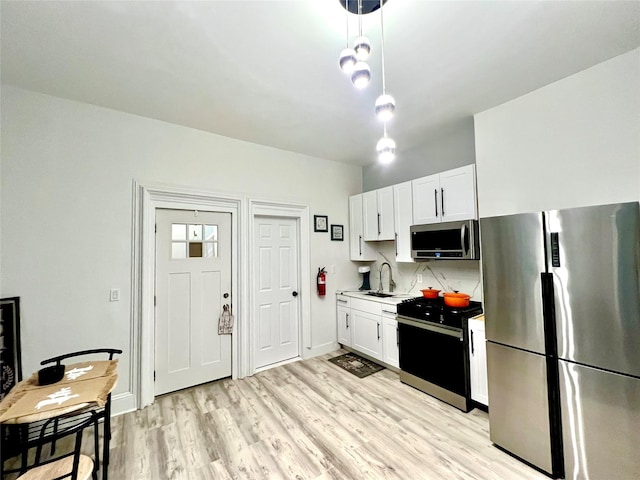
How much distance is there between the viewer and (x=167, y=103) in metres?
2.59

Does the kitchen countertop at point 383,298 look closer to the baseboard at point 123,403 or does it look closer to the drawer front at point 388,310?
the drawer front at point 388,310

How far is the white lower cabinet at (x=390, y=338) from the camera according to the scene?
3303mm

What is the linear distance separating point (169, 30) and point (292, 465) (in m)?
3.07

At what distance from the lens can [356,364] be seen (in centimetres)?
369

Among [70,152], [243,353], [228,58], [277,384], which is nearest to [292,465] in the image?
[277,384]

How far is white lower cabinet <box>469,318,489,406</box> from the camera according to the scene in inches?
97.9

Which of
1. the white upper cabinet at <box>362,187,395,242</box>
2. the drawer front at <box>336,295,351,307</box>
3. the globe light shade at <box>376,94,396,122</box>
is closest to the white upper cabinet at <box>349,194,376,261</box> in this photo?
the white upper cabinet at <box>362,187,395,242</box>

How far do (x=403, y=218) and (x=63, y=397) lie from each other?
3.48 m

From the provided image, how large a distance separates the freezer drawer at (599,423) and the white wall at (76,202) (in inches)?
142

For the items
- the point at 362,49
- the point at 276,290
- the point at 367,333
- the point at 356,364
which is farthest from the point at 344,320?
the point at 362,49

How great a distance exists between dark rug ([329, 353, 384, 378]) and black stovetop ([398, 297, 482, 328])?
94 centimetres

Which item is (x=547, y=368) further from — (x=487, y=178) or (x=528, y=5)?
(x=528, y=5)

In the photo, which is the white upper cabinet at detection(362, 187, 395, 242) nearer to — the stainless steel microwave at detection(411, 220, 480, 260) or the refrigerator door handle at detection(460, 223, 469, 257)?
the stainless steel microwave at detection(411, 220, 480, 260)

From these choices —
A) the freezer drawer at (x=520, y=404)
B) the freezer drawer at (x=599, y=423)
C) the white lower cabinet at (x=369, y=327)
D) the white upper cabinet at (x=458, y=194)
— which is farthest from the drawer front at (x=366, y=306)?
the freezer drawer at (x=599, y=423)
